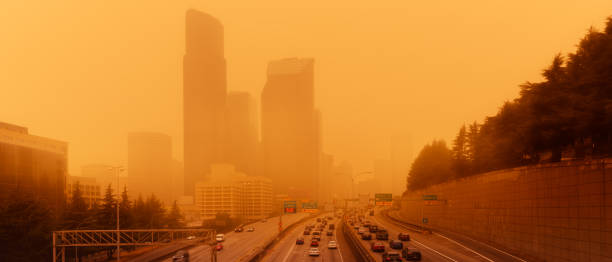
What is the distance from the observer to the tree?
147m

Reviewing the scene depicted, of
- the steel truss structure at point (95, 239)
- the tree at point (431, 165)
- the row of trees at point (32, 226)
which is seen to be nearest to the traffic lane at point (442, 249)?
the steel truss structure at point (95, 239)

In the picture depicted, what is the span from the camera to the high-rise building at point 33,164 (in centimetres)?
11669

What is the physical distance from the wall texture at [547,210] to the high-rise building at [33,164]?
3629 inches

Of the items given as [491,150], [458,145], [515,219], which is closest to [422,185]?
[458,145]

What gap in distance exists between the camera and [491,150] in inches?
3083

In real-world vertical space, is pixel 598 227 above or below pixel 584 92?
below

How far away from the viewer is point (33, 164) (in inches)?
4998

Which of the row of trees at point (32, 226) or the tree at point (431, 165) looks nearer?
the row of trees at point (32, 226)

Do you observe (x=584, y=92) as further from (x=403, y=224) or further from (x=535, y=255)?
(x=403, y=224)

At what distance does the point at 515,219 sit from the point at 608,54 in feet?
74.7

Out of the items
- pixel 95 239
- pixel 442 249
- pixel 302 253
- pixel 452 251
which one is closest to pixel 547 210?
pixel 452 251

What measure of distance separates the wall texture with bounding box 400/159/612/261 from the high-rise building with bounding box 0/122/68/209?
9218 centimetres

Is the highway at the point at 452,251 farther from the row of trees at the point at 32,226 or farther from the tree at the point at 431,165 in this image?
the tree at the point at 431,165

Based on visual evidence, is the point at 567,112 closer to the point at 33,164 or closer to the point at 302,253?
the point at 302,253
